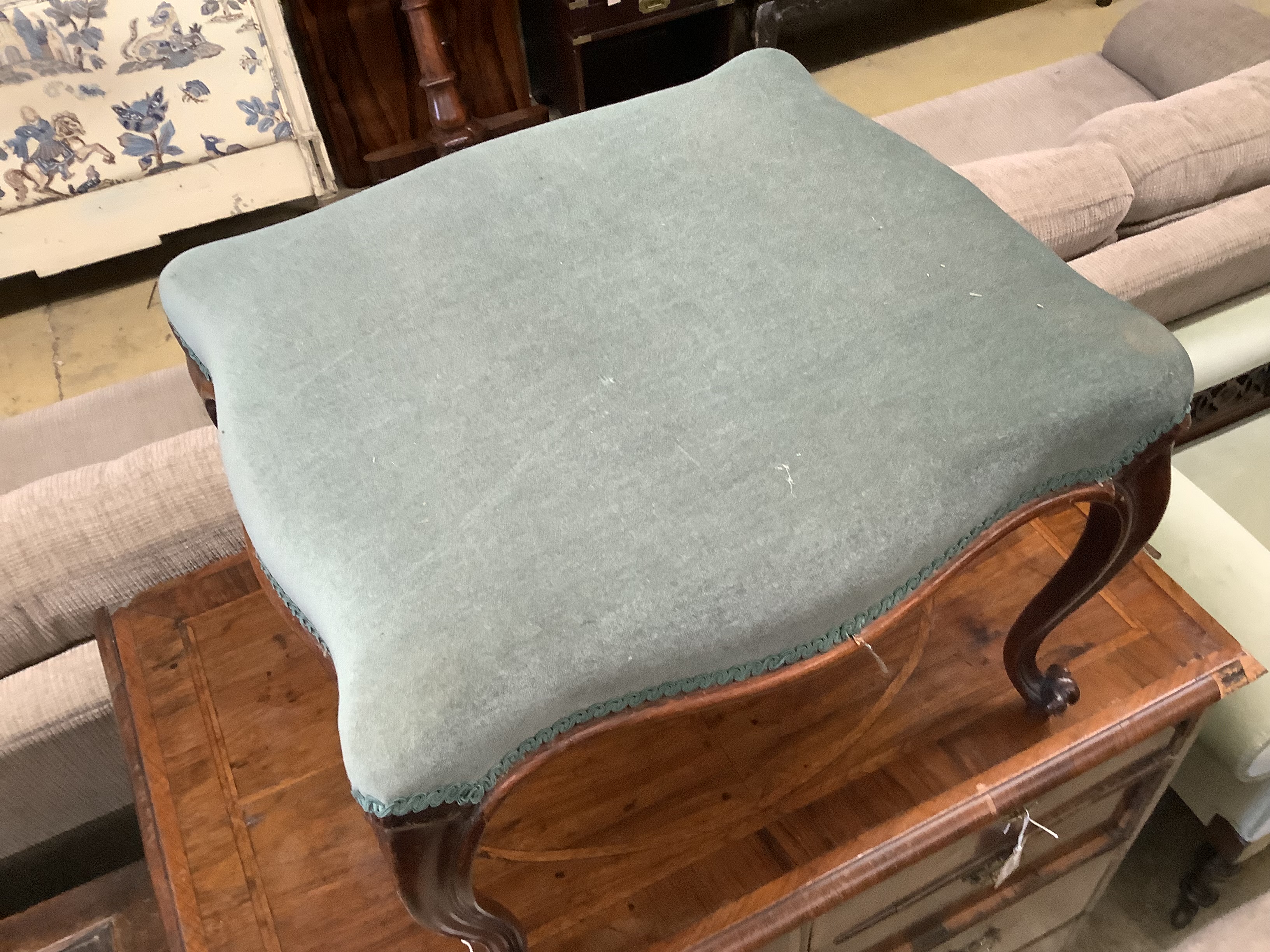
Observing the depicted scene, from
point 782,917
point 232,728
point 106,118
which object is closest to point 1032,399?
point 782,917

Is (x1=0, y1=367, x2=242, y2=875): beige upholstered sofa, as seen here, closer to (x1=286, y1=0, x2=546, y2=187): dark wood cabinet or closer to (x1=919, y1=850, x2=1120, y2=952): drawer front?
(x1=919, y1=850, x2=1120, y2=952): drawer front

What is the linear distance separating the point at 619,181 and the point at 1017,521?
1.22 ft

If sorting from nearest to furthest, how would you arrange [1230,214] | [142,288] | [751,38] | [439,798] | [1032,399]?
[439,798] → [1032,399] → [1230,214] → [142,288] → [751,38]

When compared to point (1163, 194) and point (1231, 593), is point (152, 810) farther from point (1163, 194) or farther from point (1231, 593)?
point (1163, 194)

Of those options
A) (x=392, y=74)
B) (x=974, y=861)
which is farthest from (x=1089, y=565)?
(x=392, y=74)

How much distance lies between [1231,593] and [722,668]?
0.63 metres

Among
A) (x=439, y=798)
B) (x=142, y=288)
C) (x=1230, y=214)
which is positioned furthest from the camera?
(x=142, y=288)

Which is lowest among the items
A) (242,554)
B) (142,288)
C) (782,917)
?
(142,288)

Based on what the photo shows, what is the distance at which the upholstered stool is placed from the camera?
50cm

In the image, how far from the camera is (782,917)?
27.2 inches

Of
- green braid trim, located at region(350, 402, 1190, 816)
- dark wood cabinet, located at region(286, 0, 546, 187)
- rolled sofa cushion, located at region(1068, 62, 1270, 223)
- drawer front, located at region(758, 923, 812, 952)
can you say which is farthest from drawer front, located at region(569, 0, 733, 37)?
drawer front, located at region(758, 923, 812, 952)

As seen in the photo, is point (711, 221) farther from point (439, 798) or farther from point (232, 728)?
point (232, 728)

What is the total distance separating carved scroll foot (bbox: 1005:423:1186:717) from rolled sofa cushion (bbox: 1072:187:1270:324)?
0.97 feet

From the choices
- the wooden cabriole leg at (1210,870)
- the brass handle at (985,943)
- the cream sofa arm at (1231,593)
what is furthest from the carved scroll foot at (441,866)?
the wooden cabriole leg at (1210,870)
